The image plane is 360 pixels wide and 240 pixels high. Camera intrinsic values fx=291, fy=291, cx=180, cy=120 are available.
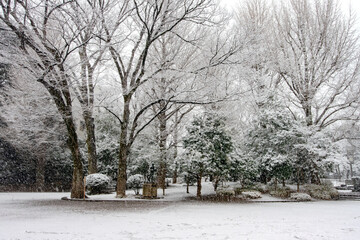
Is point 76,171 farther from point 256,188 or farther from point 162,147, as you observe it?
point 256,188

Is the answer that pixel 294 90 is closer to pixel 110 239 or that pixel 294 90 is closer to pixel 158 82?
pixel 158 82

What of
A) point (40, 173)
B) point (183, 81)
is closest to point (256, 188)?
point (183, 81)

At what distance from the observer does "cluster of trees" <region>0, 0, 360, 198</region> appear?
Result: 11.1 meters

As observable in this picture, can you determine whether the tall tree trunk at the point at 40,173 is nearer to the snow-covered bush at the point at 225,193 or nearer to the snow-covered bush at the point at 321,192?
the snow-covered bush at the point at 225,193

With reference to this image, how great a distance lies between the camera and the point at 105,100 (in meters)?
14.2

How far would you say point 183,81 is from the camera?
15477 millimetres

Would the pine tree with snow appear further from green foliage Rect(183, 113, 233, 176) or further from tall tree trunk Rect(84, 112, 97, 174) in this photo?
tall tree trunk Rect(84, 112, 97, 174)

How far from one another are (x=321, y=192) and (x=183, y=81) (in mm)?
9482

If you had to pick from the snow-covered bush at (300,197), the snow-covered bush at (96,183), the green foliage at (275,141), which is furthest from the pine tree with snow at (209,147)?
the snow-covered bush at (96,183)

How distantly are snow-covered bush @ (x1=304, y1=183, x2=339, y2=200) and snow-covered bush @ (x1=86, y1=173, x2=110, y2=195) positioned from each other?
10.9 metres

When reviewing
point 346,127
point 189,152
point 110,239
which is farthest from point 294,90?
point 110,239

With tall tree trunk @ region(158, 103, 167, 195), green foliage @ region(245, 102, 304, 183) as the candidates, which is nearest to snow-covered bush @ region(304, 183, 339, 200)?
green foliage @ region(245, 102, 304, 183)

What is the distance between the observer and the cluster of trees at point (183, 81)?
36.4 ft

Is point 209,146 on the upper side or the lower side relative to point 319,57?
lower
